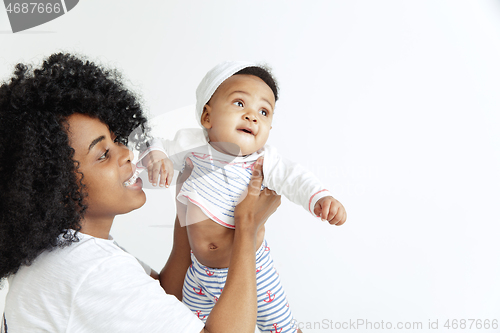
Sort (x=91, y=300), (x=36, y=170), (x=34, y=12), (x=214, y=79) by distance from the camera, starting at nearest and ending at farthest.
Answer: (x=91, y=300)
(x=36, y=170)
(x=214, y=79)
(x=34, y=12)

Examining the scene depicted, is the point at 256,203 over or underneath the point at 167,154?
underneath

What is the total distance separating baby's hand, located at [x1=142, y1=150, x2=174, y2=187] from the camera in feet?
3.77

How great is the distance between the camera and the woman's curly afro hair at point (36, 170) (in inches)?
35.8

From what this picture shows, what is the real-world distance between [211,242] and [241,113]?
0.42 metres

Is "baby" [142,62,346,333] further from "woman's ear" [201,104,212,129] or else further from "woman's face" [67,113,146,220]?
"woman's face" [67,113,146,220]

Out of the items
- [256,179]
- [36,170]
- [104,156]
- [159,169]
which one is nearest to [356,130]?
[256,179]

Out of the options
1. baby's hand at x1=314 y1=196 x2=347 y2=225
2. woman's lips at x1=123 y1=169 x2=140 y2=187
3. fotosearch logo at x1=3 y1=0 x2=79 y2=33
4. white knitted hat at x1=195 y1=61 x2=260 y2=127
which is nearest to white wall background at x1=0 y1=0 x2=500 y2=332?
fotosearch logo at x1=3 y1=0 x2=79 y2=33

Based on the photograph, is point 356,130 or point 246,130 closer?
point 246,130

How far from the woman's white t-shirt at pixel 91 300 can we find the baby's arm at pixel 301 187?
0.45 m

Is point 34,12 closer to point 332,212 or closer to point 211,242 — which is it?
point 211,242

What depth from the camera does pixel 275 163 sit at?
1264 millimetres

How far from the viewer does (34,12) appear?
2.13 meters

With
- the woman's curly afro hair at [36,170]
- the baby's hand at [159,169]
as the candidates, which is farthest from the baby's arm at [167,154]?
the woman's curly afro hair at [36,170]

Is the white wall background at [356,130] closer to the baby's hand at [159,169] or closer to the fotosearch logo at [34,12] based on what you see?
the fotosearch logo at [34,12]
